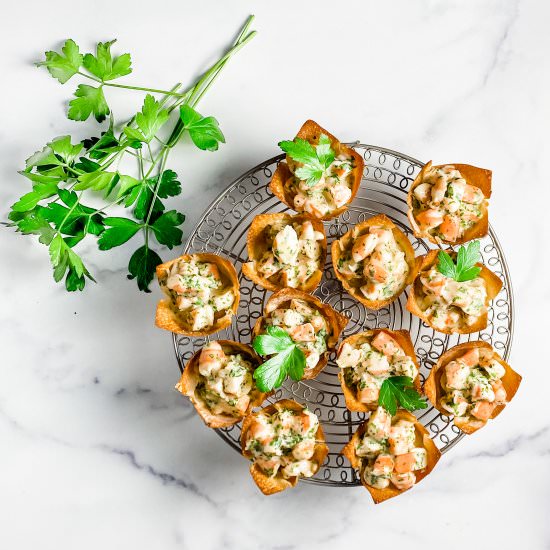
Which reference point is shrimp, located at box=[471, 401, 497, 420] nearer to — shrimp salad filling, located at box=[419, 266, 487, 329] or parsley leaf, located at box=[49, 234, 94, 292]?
shrimp salad filling, located at box=[419, 266, 487, 329]

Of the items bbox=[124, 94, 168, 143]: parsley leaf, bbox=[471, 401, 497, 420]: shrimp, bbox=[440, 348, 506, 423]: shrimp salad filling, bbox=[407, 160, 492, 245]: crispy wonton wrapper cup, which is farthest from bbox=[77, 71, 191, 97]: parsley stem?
bbox=[471, 401, 497, 420]: shrimp

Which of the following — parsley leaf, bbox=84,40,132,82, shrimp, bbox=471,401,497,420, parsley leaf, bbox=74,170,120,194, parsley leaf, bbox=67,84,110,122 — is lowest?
shrimp, bbox=471,401,497,420

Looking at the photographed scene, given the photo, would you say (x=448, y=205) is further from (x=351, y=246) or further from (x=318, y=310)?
(x=318, y=310)

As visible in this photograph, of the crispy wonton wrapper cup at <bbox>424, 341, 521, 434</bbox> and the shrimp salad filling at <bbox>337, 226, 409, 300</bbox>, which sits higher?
the shrimp salad filling at <bbox>337, 226, 409, 300</bbox>

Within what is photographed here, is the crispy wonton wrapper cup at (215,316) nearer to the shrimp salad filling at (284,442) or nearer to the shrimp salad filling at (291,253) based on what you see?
the shrimp salad filling at (291,253)

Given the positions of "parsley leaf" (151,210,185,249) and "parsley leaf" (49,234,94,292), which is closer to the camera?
"parsley leaf" (49,234,94,292)

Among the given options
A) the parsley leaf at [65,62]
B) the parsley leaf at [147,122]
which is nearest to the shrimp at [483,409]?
the parsley leaf at [147,122]
